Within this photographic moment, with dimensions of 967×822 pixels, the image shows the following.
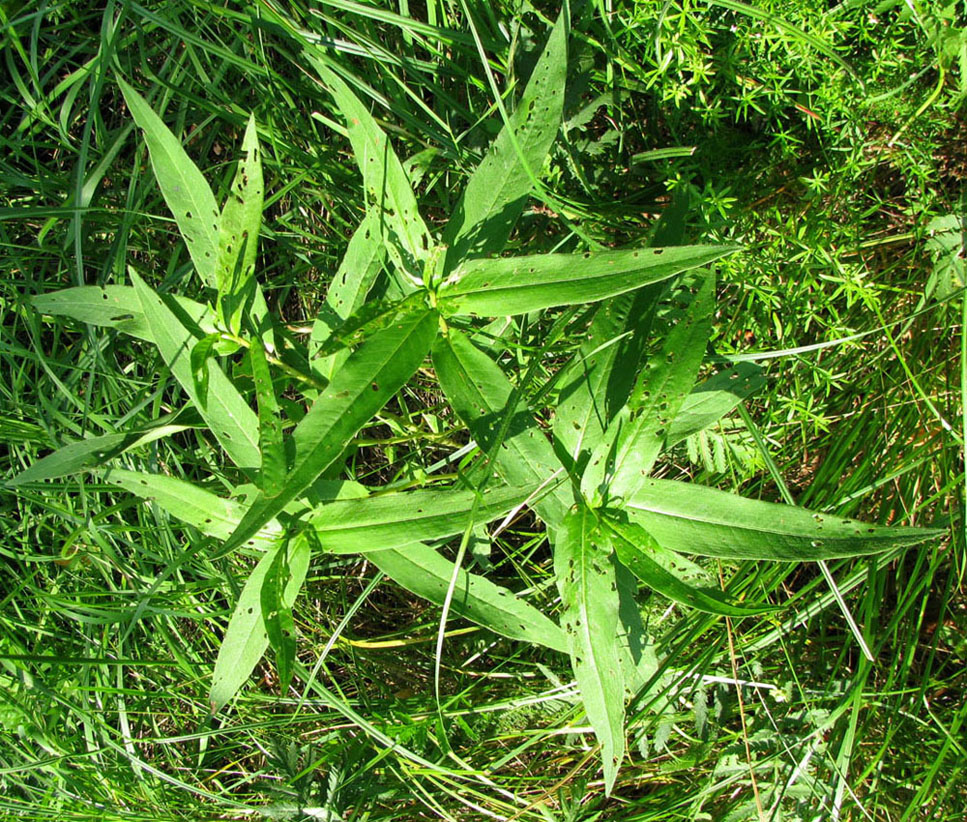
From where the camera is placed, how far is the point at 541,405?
89.2 inches

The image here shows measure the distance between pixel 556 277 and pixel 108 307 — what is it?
1229mm

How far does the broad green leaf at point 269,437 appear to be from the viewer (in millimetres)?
1647

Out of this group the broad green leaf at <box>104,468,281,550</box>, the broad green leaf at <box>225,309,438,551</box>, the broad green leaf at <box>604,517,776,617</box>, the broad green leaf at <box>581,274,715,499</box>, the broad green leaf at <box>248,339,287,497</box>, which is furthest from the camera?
the broad green leaf at <box>104,468,281,550</box>

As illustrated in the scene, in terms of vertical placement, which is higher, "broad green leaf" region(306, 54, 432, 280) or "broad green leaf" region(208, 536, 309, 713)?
"broad green leaf" region(306, 54, 432, 280)

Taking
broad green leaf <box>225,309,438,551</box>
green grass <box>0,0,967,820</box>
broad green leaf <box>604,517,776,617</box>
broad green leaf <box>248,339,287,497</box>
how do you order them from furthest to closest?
1. green grass <box>0,0,967,820</box>
2. broad green leaf <box>604,517,776,617</box>
3. broad green leaf <box>248,339,287,497</box>
4. broad green leaf <box>225,309,438,551</box>

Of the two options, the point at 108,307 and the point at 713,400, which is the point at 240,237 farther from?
the point at 713,400

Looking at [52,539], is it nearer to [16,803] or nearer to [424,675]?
[16,803]

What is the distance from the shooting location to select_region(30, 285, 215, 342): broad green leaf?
201 cm

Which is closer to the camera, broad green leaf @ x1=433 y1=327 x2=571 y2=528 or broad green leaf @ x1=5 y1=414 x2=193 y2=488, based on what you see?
broad green leaf @ x1=433 y1=327 x2=571 y2=528

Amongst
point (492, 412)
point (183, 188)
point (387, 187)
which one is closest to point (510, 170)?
point (387, 187)

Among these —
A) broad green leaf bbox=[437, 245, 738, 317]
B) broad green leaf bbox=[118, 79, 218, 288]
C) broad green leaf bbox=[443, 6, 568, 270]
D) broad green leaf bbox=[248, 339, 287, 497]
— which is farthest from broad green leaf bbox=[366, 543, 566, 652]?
broad green leaf bbox=[118, 79, 218, 288]

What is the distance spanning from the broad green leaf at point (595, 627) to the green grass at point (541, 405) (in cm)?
69

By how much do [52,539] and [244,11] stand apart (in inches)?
81.4

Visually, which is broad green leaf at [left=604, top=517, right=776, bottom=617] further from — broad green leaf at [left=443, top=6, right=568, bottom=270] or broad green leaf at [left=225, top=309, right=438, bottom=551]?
broad green leaf at [left=443, top=6, right=568, bottom=270]
